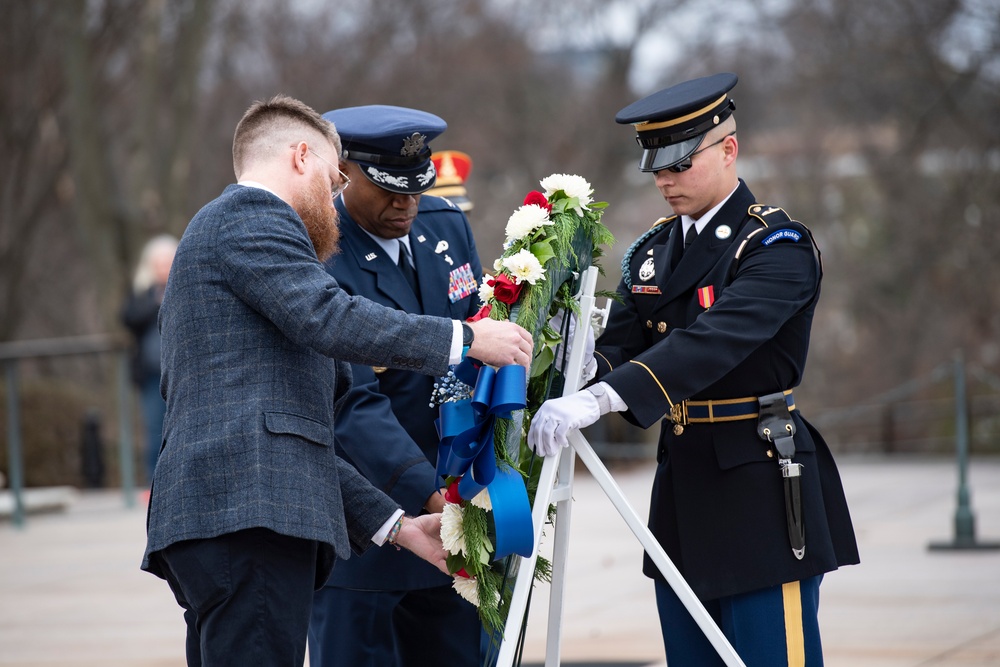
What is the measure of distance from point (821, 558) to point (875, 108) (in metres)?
17.0

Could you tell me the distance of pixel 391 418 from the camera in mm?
3629

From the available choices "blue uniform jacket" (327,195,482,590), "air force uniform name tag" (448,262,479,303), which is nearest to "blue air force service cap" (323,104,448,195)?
"blue uniform jacket" (327,195,482,590)

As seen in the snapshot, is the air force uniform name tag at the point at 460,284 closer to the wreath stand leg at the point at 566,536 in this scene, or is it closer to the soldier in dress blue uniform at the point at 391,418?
the soldier in dress blue uniform at the point at 391,418

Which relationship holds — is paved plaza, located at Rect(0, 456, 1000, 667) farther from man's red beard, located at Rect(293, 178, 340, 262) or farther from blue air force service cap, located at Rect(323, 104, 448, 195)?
man's red beard, located at Rect(293, 178, 340, 262)

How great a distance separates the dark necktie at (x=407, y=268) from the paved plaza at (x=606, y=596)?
231cm

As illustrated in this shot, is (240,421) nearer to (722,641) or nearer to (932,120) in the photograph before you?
(722,641)

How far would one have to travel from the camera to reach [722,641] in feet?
10.8

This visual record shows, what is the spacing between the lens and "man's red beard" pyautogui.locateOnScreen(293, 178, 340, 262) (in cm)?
312

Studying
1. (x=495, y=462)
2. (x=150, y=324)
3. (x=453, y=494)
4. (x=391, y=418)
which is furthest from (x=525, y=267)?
(x=150, y=324)

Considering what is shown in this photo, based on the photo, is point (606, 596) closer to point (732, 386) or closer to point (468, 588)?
point (732, 386)

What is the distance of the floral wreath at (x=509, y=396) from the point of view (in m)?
3.12

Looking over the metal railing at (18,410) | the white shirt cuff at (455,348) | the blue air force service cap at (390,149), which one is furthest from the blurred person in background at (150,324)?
the white shirt cuff at (455,348)

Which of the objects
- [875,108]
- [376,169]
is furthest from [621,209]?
[376,169]

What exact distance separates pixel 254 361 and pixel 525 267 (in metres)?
0.70
